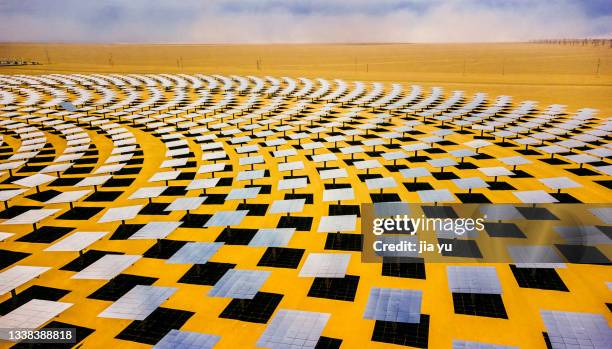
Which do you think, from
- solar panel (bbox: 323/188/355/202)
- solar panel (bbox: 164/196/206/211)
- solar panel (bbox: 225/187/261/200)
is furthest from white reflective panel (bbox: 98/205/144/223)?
solar panel (bbox: 323/188/355/202)

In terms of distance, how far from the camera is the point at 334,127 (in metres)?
27.1

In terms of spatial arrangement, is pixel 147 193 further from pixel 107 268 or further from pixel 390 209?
pixel 390 209

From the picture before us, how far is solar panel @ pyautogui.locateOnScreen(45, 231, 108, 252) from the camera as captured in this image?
1039cm

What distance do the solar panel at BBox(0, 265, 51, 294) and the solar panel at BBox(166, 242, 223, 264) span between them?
3.05 metres

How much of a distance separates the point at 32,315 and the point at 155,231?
156 inches

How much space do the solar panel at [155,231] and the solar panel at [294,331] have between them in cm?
513

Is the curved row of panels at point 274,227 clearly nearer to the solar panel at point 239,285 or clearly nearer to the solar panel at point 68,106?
the solar panel at point 239,285

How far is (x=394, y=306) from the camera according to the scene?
26.1ft

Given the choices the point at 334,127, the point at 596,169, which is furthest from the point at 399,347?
the point at 334,127

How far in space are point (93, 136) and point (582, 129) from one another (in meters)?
32.0

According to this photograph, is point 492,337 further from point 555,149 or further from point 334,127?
point 334,127

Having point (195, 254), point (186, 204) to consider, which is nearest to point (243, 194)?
point (186, 204)

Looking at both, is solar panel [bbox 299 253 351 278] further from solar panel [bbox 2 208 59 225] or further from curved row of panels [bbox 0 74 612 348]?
solar panel [bbox 2 208 59 225]

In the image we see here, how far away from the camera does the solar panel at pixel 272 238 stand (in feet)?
35.0
